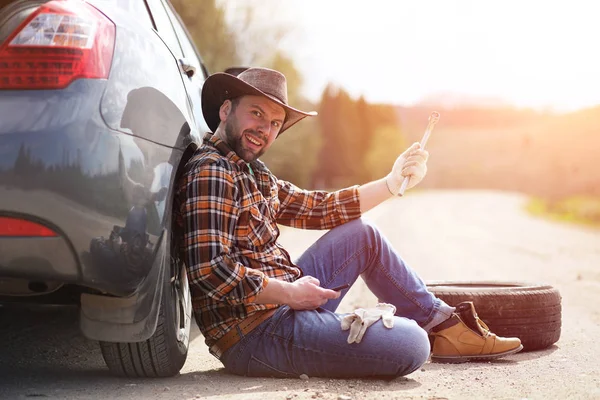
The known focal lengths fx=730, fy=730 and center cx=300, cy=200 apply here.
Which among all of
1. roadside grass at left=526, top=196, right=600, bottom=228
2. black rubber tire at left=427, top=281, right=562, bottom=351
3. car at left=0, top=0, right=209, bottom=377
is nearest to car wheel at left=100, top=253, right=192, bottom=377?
car at left=0, top=0, right=209, bottom=377

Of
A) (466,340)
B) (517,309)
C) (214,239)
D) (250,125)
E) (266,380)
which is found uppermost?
(250,125)

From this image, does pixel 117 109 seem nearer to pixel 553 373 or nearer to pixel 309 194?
pixel 309 194

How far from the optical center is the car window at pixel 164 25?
3.34m

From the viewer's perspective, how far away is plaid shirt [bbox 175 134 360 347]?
2.97 m

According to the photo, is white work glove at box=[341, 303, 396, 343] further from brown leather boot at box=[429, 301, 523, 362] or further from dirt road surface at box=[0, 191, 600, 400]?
brown leather boot at box=[429, 301, 523, 362]

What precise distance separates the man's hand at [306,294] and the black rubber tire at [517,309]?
108cm

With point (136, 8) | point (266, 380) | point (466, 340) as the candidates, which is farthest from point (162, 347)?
point (466, 340)

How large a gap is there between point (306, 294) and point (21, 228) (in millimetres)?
1259

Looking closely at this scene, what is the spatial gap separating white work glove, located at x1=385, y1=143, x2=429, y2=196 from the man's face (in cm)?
82

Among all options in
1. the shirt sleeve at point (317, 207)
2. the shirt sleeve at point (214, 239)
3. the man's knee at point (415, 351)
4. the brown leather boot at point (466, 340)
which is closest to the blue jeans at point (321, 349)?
the man's knee at point (415, 351)

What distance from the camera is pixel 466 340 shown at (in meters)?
3.66

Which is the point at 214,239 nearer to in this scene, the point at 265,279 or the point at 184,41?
the point at 265,279

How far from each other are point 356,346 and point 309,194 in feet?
3.53

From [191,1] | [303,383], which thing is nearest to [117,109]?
[303,383]
